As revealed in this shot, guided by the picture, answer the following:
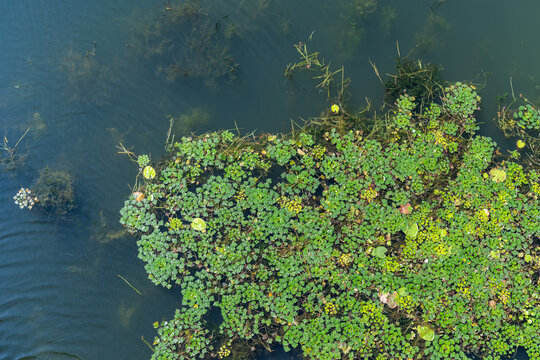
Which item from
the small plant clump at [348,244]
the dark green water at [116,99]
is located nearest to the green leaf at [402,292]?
the small plant clump at [348,244]

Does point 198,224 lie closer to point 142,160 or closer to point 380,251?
point 142,160

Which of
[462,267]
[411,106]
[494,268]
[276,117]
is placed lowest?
[494,268]

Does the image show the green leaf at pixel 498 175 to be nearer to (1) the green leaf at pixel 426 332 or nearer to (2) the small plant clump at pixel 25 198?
(1) the green leaf at pixel 426 332

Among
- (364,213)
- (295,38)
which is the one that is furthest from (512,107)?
(295,38)

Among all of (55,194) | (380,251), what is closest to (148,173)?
(55,194)

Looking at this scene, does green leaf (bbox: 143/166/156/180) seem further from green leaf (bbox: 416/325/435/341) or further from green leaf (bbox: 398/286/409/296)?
green leaf (bbox: 416/325/435/341)

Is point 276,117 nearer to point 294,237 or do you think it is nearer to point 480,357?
point 294,237

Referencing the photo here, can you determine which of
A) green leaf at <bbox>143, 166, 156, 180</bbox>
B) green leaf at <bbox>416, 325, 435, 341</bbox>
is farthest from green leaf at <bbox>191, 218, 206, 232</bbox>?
green leaf at <bbox>416, 325, 435, 341</bbox>
